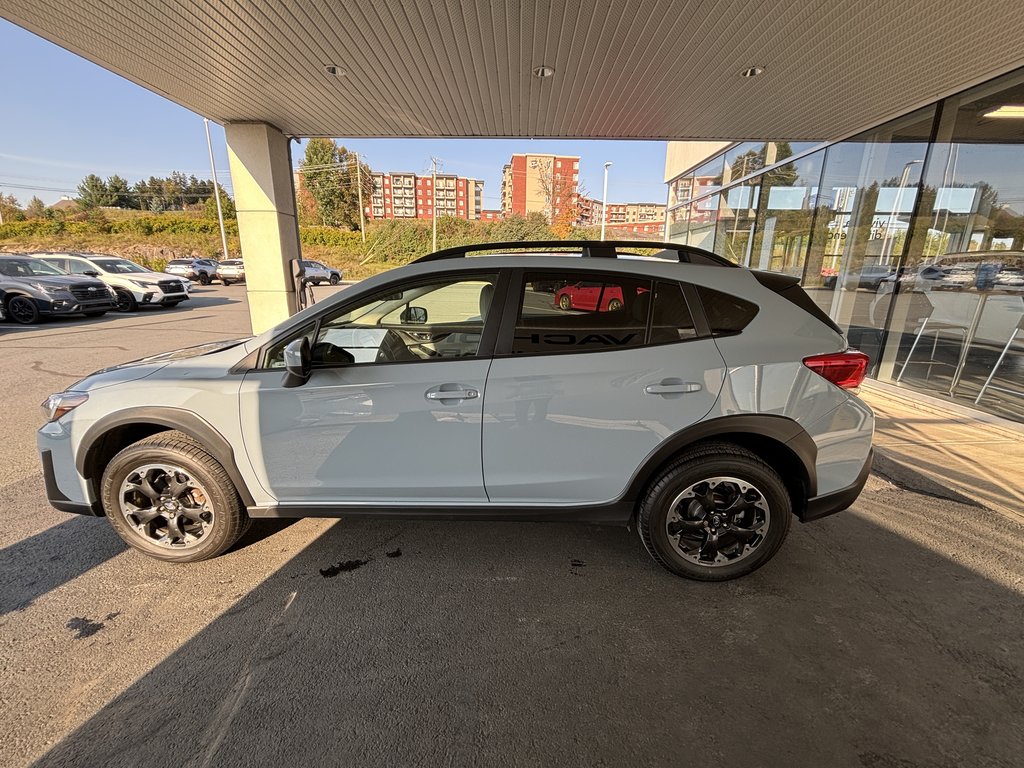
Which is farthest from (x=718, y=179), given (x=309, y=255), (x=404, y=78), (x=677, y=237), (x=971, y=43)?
(x=309, y=255)

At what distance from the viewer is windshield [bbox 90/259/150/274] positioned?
15724mm

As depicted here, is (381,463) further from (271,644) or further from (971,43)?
(971,43)

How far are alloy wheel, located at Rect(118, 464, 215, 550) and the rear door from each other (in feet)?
5.57

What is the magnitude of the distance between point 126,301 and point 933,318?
20402mm

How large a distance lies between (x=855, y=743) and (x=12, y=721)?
3205mm

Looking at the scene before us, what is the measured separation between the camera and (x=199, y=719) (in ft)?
5.99

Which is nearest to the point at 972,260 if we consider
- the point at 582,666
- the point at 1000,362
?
the point at 1000,362

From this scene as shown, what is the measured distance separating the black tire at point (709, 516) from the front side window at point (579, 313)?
73cm

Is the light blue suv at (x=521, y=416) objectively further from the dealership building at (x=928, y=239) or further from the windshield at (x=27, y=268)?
the windshield at (x=27, y=268)

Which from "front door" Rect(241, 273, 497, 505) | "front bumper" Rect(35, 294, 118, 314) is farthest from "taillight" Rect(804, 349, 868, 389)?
"front bumper" Rect(35, 294, 118, 314)

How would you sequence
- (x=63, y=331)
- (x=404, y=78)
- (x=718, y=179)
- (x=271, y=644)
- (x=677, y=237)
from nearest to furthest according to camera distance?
(x=271, y=644) < (x=404, y=78) < (x=63, y=331) < (x=718, y=179) < (x=677, y=237)

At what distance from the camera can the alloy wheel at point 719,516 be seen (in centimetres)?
256

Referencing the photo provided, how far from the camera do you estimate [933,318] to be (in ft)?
21.7

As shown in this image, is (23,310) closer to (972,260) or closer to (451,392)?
(451,392)
